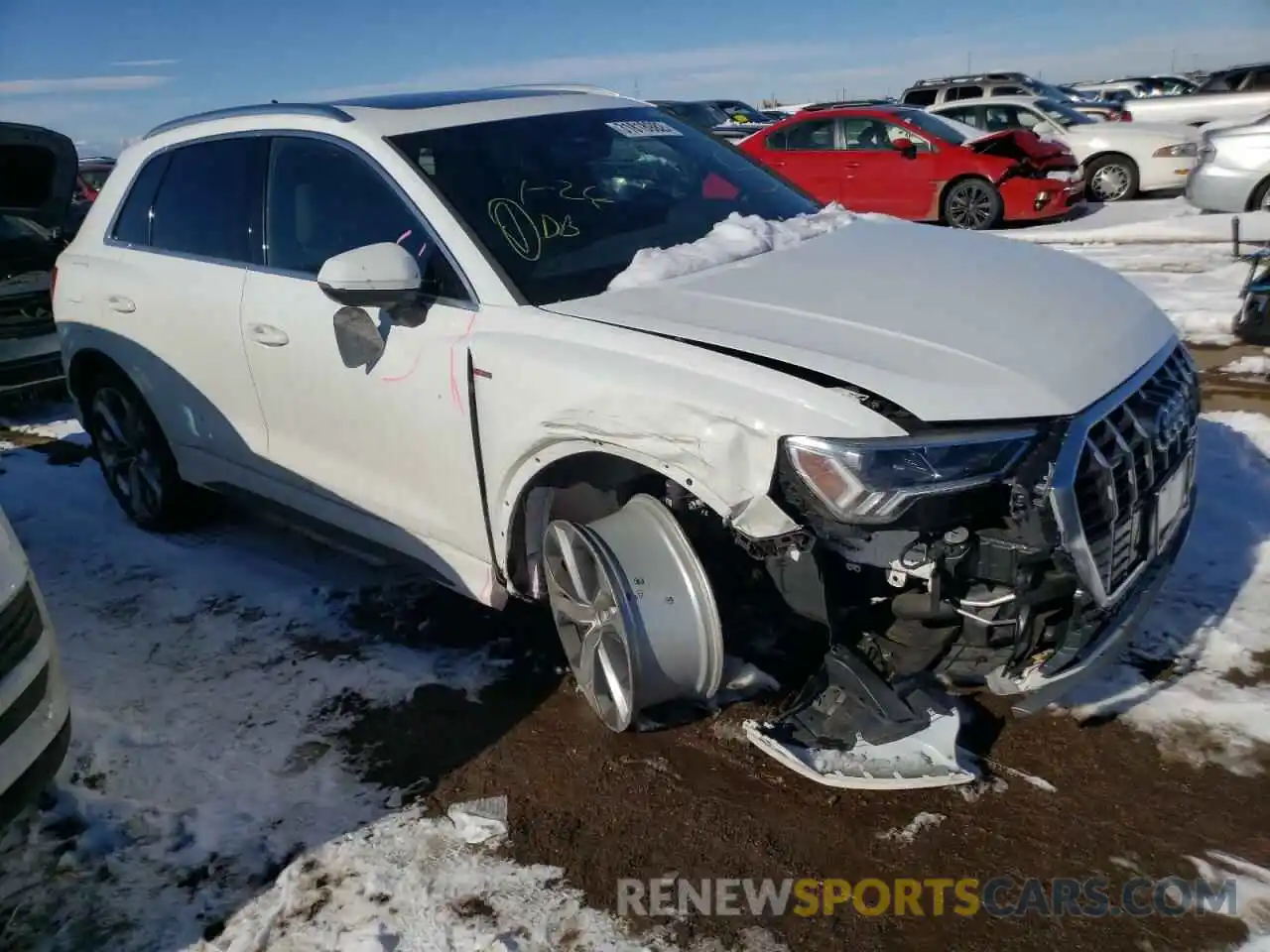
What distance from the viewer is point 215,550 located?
4.79m

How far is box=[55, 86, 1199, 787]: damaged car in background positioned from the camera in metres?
2.46

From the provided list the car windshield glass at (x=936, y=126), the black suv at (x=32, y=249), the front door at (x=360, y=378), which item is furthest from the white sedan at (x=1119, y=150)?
the front door at (x=360, y=378)

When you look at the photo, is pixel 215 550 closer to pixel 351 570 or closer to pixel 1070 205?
pixel 351 570

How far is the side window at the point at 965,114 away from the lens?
1539 cm

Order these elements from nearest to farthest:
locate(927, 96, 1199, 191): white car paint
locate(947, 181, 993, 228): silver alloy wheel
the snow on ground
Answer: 1. the snow on ground
2. locate(947, 181, 993, 228): silver alloy wheel
3. locate(927, 96, 1199, 191): white car paint

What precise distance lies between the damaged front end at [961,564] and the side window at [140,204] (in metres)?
3.35

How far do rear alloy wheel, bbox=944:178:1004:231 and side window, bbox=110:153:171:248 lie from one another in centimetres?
999

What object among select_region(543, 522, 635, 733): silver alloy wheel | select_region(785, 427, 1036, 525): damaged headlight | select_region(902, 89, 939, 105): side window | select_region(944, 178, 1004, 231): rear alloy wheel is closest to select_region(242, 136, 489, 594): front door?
select_region(543, 522, 635, 733): silver alloy wheel

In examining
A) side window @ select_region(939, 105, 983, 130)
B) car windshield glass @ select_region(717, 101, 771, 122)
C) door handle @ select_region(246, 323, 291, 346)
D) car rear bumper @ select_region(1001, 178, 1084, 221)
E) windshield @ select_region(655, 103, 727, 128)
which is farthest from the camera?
car windshield glass @ select_region(717, 101, 771, 122)

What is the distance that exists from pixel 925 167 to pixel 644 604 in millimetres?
11167

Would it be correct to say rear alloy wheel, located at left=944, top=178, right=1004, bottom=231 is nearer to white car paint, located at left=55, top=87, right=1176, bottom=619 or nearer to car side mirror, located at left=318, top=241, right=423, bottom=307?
white car paint, located at left=55, top=87, right=1176, bottom=619

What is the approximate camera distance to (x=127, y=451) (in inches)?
198

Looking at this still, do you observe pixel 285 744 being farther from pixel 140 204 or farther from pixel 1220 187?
pixel 1220 187

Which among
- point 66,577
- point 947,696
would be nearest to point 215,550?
point 66,577
